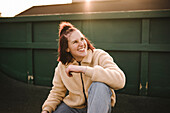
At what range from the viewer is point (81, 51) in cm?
154

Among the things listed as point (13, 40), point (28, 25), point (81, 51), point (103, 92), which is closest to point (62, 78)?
point (81, 51)

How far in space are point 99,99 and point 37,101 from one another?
69.1 inches

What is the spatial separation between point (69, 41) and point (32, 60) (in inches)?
82.5

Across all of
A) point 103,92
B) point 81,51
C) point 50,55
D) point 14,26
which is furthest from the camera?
point 14,26

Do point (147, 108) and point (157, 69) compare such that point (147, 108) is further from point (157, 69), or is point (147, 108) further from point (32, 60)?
point (32, 60)

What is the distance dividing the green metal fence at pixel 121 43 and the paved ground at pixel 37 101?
0.20 metres

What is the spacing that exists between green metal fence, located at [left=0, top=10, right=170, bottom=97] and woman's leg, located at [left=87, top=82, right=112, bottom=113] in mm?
1769

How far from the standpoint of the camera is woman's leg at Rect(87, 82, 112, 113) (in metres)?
1.15

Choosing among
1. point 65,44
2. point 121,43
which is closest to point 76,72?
point 65,44

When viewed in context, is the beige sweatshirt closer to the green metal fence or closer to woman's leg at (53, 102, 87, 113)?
woman's leg at (53, 102, 87, 113)

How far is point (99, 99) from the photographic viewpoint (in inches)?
45.4

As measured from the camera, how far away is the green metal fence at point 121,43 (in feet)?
8.95

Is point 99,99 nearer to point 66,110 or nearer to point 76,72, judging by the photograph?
point 76,72

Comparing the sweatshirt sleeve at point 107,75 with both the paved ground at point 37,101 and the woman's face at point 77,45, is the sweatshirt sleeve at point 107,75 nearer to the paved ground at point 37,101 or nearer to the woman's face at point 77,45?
the woman's face at point 77,45
